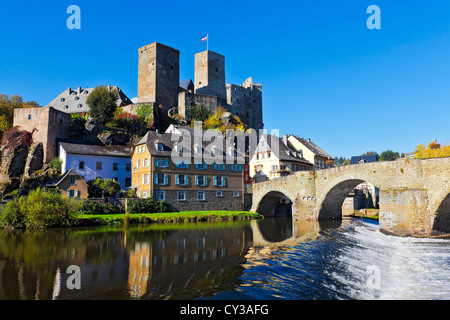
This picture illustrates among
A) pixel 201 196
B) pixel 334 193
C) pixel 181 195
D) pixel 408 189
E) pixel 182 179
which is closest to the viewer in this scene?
pixel 408 189

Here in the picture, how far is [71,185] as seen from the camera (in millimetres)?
38688

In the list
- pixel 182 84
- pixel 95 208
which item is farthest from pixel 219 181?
pixel 182 84

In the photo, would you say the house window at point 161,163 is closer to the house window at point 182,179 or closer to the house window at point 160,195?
the house window at point 182,179

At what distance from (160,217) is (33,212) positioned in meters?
12.5

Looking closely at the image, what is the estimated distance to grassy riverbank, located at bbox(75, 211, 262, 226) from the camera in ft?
108

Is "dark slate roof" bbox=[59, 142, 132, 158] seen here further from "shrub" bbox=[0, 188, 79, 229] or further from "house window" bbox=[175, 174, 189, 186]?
"shrub" bbox=[0, 188, 79, 229]

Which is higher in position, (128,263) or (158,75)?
(158,75)

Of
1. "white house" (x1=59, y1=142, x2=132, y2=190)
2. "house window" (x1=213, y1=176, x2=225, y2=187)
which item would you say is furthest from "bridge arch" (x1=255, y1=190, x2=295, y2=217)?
"white house" (x1=59, y1=142, x2=132, y2=190)

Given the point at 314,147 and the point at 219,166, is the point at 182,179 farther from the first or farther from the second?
the point at 314,147

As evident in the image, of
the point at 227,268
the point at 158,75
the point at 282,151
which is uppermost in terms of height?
the point at 158,75

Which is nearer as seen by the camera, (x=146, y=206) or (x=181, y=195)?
(x=146, y=206)

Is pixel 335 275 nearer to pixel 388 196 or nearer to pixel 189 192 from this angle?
pixel 388 196

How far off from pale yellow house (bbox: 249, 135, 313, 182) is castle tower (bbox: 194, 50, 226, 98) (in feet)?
92.6

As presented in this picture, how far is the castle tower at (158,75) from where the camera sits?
6906 centimetres
